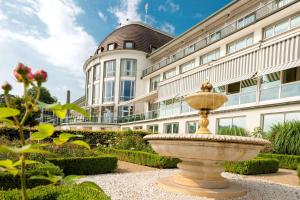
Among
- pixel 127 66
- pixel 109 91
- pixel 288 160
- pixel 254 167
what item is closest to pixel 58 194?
pixel 254 167

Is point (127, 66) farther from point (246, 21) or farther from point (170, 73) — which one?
point (246, 21)

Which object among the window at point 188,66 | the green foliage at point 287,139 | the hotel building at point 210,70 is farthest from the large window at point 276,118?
the window at point 188,66

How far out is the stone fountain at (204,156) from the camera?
253 inches

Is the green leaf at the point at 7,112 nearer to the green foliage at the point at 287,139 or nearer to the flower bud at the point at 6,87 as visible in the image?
the flower bud at the point at 6,87

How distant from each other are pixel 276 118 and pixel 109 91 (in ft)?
94.6

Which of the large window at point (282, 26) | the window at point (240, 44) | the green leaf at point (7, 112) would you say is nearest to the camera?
the green leaf at point (7, 112)

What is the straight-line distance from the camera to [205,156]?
6.53 meters

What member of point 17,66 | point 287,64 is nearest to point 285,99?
point 287,64

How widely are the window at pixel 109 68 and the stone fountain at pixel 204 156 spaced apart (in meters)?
36.8

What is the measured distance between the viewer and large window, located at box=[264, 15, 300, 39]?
62.9 ft

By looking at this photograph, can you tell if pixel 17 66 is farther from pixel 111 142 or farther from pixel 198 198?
pixel 111 142

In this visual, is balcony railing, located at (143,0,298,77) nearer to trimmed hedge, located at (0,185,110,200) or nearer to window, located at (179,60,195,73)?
window, located at (179,60,195,73)

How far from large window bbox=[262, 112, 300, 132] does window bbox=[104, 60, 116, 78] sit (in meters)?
28.0

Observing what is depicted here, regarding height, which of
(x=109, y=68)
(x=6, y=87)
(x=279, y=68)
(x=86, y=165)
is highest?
(x=109, y=68)
